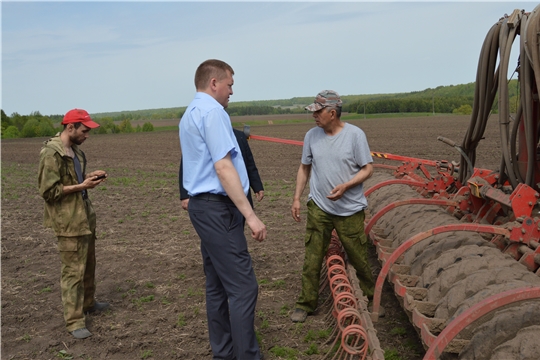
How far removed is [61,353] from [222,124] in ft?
8.73

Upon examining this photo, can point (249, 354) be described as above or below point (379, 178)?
below

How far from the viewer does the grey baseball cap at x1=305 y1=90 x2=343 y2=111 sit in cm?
477

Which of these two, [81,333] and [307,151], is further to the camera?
[307,151]

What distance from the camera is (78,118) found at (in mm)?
4898

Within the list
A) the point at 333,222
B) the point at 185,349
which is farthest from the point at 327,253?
the point at 185,349

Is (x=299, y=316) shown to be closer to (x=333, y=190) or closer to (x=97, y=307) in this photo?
(x=333, y=190)

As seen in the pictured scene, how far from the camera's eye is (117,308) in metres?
5.71

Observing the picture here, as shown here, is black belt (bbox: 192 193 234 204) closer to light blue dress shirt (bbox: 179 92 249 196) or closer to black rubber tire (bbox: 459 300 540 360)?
light blue dress shirt (bbox: 179 92 249 196)

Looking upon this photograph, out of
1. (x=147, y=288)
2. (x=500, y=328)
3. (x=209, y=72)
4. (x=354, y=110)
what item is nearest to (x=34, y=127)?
(x=354, y=110)

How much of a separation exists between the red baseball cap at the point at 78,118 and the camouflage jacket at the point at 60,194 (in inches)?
9.0

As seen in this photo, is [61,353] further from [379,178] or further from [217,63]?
[379,178]

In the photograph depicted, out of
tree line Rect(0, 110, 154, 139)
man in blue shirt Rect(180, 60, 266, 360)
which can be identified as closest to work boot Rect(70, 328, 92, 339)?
man in blue shirt Rect(180, 60, 266, 360)

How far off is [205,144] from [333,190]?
57.6 inches

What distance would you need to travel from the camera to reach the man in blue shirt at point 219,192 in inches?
144
